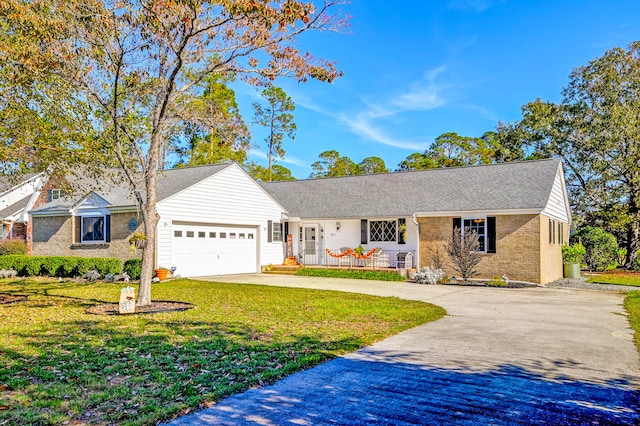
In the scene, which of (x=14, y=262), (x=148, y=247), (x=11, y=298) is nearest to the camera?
(x=148, y=247)

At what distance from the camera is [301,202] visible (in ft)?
84.7

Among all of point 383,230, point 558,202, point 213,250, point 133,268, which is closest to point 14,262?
point 133,268

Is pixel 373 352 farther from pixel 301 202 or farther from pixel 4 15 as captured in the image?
pixel 301 202

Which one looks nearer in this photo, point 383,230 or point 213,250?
point 213,250

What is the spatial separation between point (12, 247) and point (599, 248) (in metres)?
30.8

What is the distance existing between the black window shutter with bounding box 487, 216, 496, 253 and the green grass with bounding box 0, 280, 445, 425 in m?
8.02

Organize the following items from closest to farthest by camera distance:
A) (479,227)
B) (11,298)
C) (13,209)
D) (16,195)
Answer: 1. (11,298)
2. (479,227)
3. (13,209)
4. (16,195)

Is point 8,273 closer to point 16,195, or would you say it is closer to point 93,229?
point 93,229

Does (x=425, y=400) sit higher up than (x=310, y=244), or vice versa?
(x=310, y=244)

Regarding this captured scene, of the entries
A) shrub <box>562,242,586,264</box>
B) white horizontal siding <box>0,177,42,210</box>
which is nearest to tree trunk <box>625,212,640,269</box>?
shrub <box>562,242,586,264</box>

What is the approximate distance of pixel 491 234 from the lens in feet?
62.9

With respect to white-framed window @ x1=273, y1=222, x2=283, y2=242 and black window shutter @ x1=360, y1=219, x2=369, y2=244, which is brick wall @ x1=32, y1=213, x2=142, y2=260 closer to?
white-framed window @ x1=273, y1=222, x2=283, y2=242

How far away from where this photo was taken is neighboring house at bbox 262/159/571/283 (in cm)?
1853

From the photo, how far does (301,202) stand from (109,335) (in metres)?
18.4
